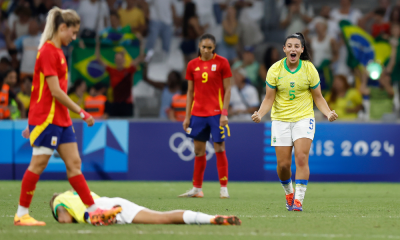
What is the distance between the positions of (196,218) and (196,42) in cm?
1079

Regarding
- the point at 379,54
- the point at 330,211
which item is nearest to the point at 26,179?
the point at 330,211

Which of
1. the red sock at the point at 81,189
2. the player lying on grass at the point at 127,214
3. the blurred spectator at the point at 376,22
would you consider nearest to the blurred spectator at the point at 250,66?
the blurred spectator at the point at 376,22

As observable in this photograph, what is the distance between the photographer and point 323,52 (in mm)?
15172

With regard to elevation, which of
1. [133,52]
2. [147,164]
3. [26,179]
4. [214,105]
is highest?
[133,52]

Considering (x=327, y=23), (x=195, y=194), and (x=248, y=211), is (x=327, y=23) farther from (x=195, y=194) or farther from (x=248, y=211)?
(x=248, y=211)

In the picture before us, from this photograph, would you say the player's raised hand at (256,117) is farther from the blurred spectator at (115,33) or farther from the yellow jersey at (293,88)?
the blurred spectator at (115,33)

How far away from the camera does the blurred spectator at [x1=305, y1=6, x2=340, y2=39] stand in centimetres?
1563

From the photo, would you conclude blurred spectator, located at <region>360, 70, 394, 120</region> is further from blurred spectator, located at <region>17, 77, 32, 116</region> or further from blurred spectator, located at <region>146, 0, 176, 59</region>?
blurred spectator, located at <region>17, 77, 32, 116</region>

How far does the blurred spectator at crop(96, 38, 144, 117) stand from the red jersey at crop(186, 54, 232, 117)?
5256mm

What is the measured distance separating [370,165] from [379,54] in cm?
379

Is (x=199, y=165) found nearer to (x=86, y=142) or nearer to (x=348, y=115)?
(x=86, y=142)

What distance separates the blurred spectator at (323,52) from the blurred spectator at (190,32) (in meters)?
2.99

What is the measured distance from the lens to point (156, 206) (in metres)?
7.55

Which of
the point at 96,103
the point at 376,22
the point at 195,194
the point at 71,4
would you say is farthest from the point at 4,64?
the point at 376,22
